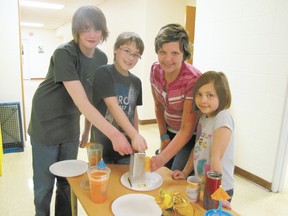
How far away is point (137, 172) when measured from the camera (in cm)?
109

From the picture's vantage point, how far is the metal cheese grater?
1064 millimetres

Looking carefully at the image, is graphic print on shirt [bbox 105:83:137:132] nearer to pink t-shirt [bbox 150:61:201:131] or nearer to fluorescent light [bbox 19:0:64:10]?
pink t-shirt [bbox 150:61:201:131]

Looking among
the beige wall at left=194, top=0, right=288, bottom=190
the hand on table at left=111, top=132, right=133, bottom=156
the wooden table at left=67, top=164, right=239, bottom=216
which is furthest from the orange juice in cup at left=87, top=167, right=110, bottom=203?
the beige wall at left=194, top=0, right=288, bottom=190

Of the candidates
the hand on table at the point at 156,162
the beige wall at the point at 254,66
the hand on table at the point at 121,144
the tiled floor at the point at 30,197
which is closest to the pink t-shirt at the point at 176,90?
the hand on table at the point at 156,162

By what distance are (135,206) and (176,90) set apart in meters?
0.67

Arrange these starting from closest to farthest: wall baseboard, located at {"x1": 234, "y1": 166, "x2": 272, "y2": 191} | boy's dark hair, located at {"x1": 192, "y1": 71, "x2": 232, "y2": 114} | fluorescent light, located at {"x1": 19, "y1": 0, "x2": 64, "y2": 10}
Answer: boy's dark hair, located at {"x1": 192, "y1": 71, "x2": 232, "y2": 114}
wall baseboard, located at {"x1": 234, "y1": 166, "x2": 272, "y2": 191}
fluorescent light, located at {"x1": 19, "y1": 0, "x2": 64, "y2": 10}

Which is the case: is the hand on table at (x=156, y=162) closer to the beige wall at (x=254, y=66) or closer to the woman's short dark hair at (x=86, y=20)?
the woman's short dark hair at (x=86, y=20)

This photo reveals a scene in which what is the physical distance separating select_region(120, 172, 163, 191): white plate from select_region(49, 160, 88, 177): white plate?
0.20 m

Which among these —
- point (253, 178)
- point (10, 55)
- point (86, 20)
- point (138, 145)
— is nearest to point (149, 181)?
point (138, 145)

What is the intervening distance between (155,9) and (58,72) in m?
3.59

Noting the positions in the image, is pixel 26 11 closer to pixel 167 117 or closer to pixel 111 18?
pixel 111 18

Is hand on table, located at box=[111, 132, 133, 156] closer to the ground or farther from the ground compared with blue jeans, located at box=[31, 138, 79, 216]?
farther from the ground

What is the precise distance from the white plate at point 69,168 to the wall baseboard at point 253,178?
6.55 feet

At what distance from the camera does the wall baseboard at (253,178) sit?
2424 millimetres
